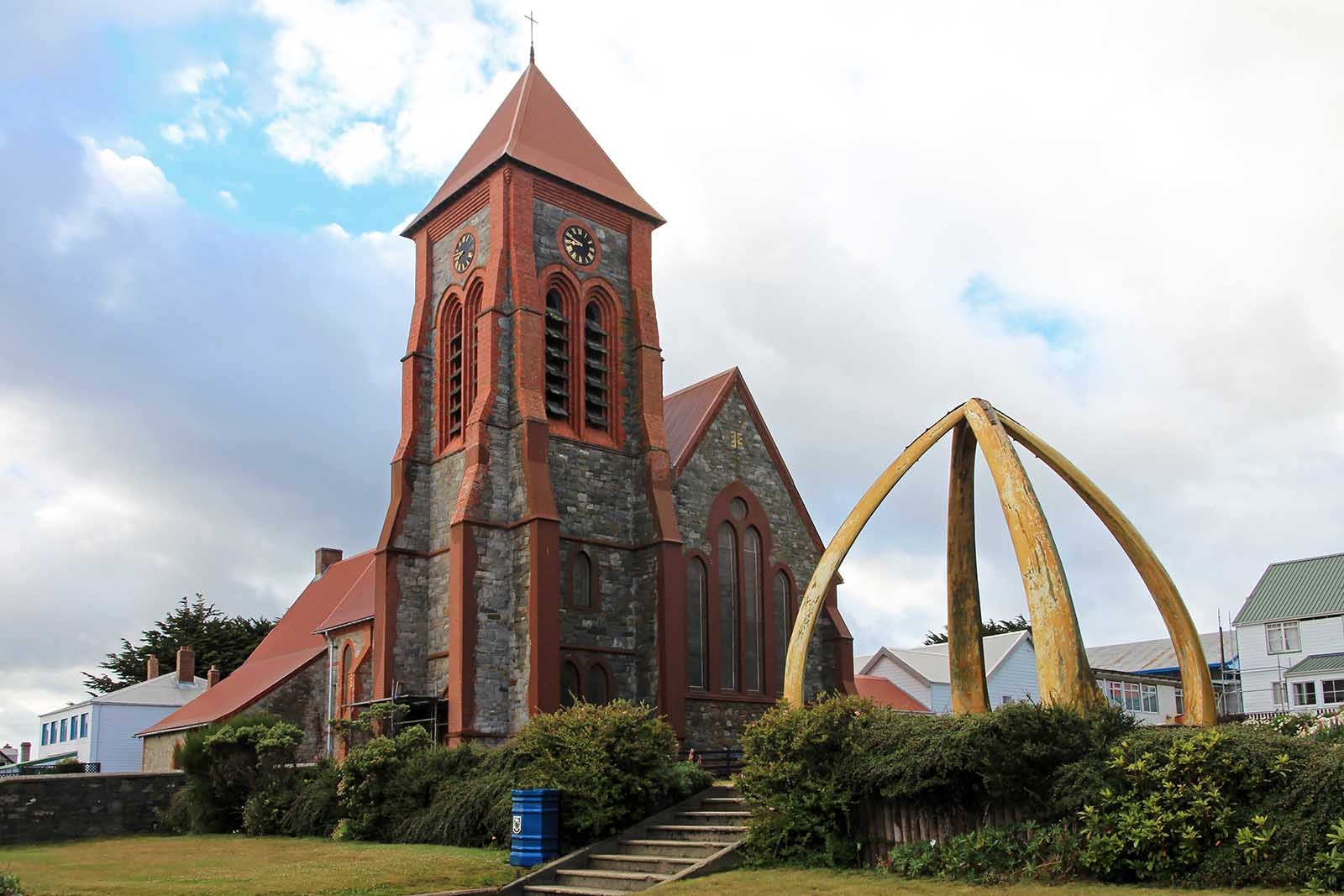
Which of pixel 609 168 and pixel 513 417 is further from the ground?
pixel 609 168

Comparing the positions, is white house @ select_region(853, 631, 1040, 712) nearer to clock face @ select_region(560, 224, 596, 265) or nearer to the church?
the church

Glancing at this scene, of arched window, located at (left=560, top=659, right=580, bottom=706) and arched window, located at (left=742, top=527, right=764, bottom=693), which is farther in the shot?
arched window, located at (left=742, top=527, right=764, bottom=693)

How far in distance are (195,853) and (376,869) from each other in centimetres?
641

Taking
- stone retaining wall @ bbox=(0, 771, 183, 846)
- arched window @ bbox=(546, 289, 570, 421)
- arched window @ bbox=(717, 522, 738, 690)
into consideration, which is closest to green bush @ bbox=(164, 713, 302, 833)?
stone retaining wall @ bbox=(0, 771, 183, 846)

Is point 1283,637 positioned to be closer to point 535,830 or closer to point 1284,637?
point 1284,637

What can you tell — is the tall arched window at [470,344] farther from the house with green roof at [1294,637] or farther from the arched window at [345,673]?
the house with green roof at [1294,637]

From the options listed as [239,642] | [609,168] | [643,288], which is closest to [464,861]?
[643,288]

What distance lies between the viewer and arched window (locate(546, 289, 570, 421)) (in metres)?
35.7

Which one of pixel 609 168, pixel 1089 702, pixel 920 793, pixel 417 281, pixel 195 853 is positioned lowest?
pixel 195 853

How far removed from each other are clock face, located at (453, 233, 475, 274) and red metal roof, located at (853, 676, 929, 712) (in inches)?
945

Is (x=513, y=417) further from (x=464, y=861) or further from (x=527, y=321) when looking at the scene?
(x=464, y=861)

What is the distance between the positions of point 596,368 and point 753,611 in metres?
8.60

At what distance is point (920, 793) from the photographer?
1658cm

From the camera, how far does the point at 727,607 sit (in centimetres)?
3678
